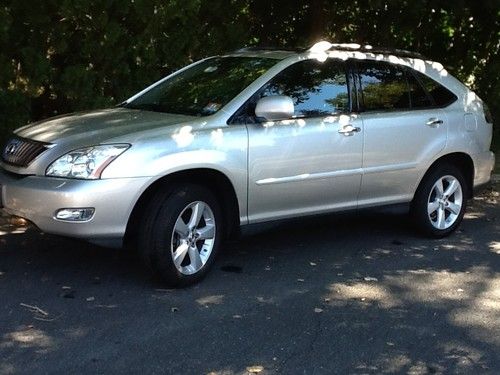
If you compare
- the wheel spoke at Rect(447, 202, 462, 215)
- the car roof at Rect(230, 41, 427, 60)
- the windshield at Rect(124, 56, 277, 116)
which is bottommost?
the wheel spoke at Rect(447, 202, 462, 215)

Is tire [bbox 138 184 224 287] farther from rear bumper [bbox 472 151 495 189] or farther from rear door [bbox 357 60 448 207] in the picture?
rear bumper [bbox 472 151 495 189]

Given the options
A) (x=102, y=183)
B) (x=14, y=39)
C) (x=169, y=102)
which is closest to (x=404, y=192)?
(x=169, y=102)

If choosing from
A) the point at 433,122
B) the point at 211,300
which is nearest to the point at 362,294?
the point at 211,300

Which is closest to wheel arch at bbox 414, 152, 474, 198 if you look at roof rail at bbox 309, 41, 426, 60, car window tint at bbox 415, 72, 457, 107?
car window tint at bbox 415, 72, 457, 107

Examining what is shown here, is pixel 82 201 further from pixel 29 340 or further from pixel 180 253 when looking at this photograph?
pixel 29 340

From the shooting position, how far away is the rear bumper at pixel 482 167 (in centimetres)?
724

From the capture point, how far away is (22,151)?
5.47 meters

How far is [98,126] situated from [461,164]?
11.5ft

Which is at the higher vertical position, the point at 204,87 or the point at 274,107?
the point at 204,87

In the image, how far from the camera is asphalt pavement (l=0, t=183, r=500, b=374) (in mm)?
4387

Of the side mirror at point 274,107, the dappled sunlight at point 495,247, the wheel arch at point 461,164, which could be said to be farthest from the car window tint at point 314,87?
the dappled sunlight at point 495,247

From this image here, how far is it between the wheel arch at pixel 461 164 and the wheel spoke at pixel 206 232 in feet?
7.08

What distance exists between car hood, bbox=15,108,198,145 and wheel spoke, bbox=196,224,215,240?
774 mm

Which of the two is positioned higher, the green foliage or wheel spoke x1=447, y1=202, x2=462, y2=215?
the green foliage
